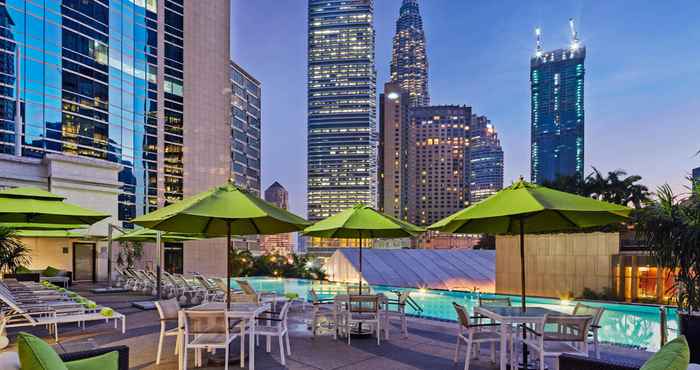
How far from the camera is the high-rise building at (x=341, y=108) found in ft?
416

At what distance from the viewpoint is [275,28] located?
169625 mm

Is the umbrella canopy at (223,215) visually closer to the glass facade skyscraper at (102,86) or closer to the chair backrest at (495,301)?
the chair backrest at (495,301)

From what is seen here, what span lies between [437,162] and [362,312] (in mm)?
113023

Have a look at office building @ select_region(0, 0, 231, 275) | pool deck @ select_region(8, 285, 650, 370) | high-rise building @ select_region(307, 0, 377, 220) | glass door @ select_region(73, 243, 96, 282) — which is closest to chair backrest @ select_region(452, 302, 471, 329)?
pool deck @ select_region(8, 285, 650, 370)

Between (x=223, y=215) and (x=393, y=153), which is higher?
(x=393, y=153)

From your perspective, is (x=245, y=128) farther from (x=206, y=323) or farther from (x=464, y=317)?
(x=464, y=317)

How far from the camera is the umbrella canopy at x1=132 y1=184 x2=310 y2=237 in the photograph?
5.21 m

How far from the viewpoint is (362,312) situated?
23.8 feet

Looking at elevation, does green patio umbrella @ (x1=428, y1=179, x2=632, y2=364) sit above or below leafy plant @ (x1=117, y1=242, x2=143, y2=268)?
above

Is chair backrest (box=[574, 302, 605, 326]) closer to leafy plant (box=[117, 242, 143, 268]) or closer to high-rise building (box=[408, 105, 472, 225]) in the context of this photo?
leafy plant (box=[117, 242, 143, 268])

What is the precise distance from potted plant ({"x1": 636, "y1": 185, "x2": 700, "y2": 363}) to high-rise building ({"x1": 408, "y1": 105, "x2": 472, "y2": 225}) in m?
109

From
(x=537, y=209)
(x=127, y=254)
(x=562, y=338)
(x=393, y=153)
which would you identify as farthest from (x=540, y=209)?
(x=393, y=153)

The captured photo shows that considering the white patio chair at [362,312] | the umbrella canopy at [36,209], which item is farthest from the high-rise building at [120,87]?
the white patio chair at [362,312]

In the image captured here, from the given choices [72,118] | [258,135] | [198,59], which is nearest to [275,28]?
[258,135]
